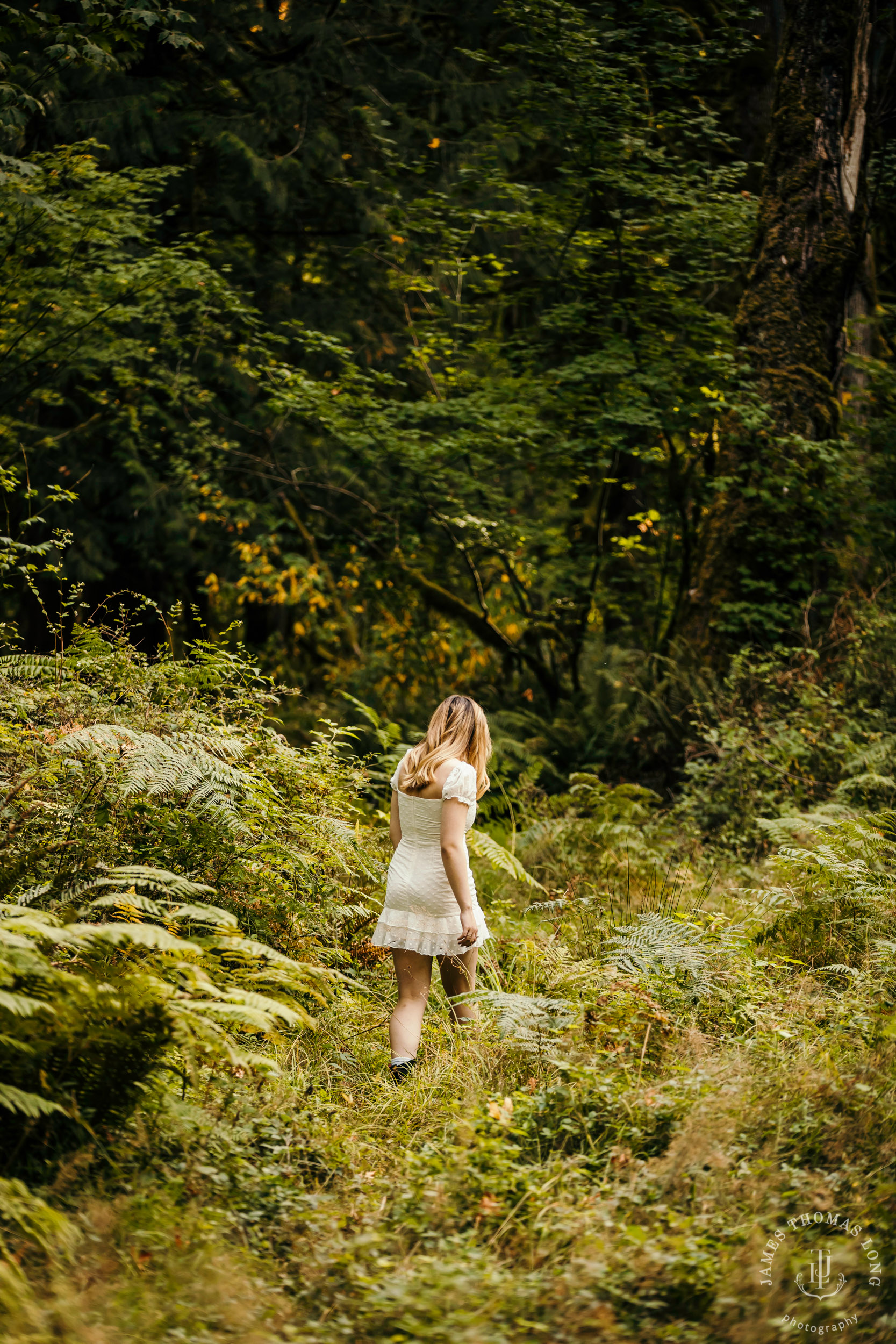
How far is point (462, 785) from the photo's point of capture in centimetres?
455

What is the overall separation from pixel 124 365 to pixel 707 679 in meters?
7.29

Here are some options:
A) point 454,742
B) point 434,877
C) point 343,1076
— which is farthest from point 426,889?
point 343,1076

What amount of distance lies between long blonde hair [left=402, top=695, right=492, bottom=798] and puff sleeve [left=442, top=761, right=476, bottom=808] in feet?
0.21

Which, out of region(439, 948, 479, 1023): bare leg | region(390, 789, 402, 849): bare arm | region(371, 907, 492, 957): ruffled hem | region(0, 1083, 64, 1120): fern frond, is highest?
region(0, 1083, 64, 1120): fern frond

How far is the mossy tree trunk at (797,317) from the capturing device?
9992 mm

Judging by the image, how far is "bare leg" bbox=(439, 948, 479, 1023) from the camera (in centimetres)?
472

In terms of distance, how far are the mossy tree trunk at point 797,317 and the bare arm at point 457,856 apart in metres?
6.05

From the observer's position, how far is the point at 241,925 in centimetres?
490

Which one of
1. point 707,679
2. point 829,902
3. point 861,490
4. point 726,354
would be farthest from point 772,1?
point 829,902

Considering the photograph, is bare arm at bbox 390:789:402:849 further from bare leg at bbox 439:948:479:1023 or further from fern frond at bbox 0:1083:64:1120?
fern frond at bbox 0:1083:64:1120

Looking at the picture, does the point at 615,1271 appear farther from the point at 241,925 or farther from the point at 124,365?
the point at 124,365

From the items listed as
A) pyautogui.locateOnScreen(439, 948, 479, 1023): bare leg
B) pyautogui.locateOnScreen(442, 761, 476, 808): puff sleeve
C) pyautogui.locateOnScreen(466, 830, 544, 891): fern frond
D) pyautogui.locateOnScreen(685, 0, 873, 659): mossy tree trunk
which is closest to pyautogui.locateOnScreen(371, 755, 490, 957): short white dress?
pyautogui.locateOnScreen(442, 761, 476, 808): puff sleeve

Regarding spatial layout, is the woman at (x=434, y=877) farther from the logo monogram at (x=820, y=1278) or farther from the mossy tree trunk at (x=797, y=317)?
the mossy tree trunk at (x=797, y=317)

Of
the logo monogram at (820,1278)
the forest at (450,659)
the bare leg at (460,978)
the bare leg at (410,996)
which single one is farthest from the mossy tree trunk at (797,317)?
the logo monogram at (820,1278)
